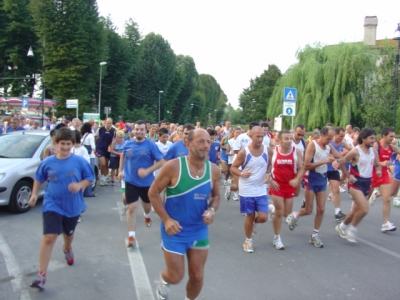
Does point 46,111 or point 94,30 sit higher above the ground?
point 94,30

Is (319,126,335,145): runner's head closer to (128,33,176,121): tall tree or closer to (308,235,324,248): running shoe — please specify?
(308,235,324,248): running shoe

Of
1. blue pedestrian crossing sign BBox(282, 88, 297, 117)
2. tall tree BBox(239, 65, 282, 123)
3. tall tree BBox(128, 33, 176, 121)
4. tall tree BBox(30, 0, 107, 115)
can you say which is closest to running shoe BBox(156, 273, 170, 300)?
blue pedestrian crossing sign BBox(282, 88, 297, 117)

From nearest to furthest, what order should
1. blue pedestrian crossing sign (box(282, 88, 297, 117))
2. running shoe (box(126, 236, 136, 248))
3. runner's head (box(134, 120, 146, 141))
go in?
running shoe (box(126, 236, 136, 248)) → runner's head (box(134, 120, 146, 141)) → blue pedestrian crossing sign (box(282, 88, 297, 117))

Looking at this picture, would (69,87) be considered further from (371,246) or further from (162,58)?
(371,246)

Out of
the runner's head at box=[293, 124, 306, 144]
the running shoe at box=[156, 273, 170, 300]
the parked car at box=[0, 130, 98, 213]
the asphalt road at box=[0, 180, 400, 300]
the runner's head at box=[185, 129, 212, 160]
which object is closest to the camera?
the runner's head at box=[185, 129, 212, 160]

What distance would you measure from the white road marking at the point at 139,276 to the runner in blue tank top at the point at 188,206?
798 mm

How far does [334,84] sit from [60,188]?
94.8 feet

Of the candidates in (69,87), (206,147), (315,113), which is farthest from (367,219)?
(69,87)

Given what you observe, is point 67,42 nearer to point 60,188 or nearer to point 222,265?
point 60,188

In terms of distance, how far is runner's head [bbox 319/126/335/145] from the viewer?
6.69 metres

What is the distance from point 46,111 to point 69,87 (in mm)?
3627

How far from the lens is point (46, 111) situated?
1610 inches

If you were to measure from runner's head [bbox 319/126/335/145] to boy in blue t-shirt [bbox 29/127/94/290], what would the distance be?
12.6 feet

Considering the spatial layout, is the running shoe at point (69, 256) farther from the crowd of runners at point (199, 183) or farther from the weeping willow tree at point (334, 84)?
the weeping willow tree at point (334, 84)
